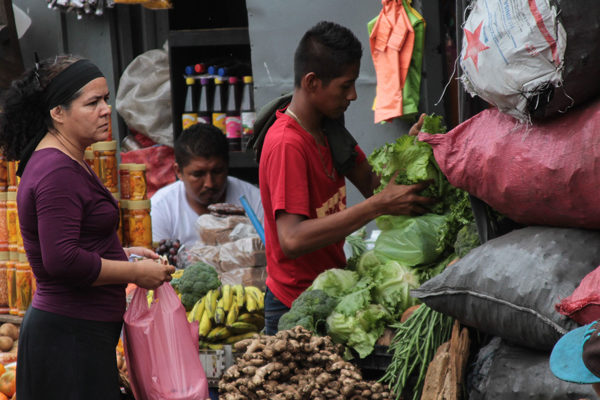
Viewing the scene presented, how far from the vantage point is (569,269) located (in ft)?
7.15

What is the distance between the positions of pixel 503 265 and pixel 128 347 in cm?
156

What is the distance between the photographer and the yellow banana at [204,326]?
3.81 metres

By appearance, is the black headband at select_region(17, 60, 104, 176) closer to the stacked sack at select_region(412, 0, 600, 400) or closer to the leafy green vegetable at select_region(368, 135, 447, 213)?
the leafy green vegetable at select_region(368, 135, 447, 213)

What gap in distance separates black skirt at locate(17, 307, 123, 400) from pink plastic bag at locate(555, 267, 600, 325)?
177 centimetres

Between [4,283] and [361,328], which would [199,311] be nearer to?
[361,328]

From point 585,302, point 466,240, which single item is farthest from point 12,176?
point 585,302

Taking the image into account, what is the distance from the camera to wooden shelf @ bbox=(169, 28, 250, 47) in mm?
6359

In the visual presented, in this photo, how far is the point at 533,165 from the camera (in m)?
2.24

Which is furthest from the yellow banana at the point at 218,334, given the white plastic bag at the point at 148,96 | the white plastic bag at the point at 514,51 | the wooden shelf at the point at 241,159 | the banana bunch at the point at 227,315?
the white plastic bag at the point at 148,96

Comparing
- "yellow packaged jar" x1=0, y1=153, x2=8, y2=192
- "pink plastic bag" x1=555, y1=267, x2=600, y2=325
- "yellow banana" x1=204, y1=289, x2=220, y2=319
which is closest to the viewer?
"pink plastic bag" x1=555, y1=267, x2=600, y2=325

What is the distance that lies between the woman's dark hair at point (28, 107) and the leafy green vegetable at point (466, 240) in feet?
5.13

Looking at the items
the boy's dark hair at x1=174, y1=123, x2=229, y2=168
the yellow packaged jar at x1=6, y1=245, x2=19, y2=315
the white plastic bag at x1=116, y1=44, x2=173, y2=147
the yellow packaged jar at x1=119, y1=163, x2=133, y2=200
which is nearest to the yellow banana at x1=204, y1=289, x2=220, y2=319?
the yellow packaged jar at x1=119, y1=163, x2=133, y2=200

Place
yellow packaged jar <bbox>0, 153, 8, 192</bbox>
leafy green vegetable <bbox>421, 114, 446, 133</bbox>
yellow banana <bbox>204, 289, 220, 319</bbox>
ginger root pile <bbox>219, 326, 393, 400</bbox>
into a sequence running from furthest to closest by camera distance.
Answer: yellow packaged jar <bbox>0, 153, 8, 192</bbox>
yellow banana <bbox>204, 289, 220, 319</bbox>
leafy green vegetable <bbox>421, 114, 446, 133</bbox>
ginger root pile <bbox>219, 326, 393, 400</bbox>

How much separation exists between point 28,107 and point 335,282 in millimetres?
1430
